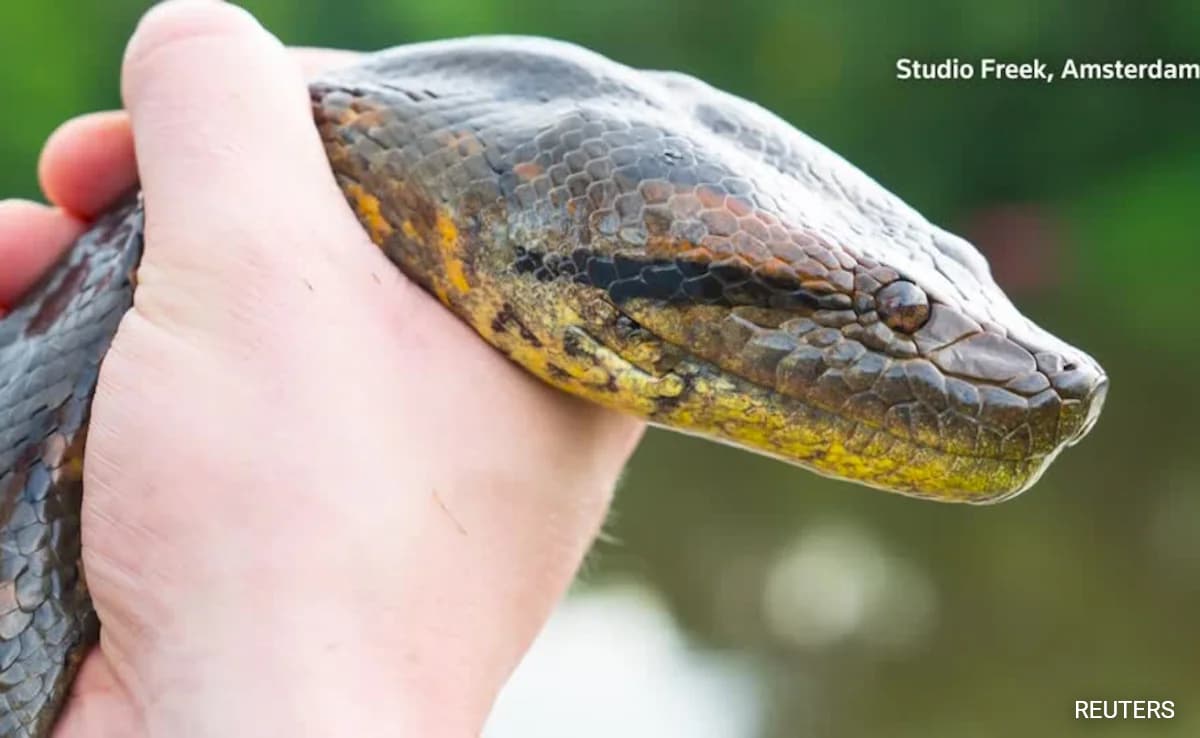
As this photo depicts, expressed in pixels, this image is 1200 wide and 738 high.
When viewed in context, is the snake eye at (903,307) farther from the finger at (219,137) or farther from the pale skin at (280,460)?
the finger at (219,137)

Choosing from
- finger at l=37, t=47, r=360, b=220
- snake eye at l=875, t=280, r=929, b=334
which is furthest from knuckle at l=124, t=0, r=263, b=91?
snake eye at l=875, t=280, r=929, b=334

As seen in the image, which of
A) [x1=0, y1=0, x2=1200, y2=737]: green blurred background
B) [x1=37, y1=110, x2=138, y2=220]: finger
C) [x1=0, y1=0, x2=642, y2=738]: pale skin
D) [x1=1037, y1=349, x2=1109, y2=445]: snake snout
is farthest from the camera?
[x1=0, y1=0, x2=1200, y2=737]: green blurred background

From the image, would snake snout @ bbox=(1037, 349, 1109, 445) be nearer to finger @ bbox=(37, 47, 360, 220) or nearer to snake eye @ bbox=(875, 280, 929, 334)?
snake eye @ bbox=(875, 280, 929, 334)

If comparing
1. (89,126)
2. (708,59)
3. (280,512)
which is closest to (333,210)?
(280,512)

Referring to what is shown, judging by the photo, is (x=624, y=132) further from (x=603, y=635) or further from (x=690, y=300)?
(x=603, y=635)

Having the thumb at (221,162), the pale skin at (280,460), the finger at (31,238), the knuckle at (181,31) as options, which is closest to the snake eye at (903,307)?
the pale skin at (280,460)

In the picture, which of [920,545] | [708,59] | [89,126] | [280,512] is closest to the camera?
[280,512]
